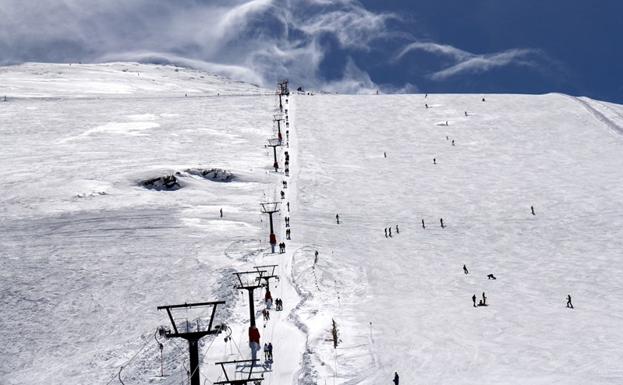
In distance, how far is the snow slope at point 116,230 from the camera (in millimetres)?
33094

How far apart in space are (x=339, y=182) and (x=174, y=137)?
2366cm

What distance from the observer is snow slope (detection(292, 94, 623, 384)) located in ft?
100

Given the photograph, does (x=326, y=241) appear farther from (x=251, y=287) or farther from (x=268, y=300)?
(x=251, y=287)

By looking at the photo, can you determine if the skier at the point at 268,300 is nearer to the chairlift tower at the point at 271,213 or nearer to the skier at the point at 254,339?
the skier at the point at 254,339

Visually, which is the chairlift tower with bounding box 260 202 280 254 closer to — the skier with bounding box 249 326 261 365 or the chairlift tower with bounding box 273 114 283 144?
the skier with bounding box 249 326 261 365

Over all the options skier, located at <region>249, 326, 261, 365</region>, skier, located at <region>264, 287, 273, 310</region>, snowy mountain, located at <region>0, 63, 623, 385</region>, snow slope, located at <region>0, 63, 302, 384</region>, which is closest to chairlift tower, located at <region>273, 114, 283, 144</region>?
snowy mountain, located at <region>0, 63, 623, 385</region>

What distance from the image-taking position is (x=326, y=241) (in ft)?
159

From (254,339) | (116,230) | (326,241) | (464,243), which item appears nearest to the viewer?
(254,339)

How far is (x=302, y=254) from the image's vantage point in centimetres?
4434

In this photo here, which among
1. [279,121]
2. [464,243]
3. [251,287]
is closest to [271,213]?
[464,243]

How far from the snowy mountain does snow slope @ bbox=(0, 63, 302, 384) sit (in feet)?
0.58

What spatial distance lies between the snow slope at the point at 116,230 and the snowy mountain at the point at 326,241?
0.18 meters

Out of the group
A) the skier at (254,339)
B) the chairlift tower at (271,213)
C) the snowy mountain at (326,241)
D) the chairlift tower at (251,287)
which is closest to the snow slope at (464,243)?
the snowy mountain at (326,241)

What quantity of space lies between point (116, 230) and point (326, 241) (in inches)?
563
